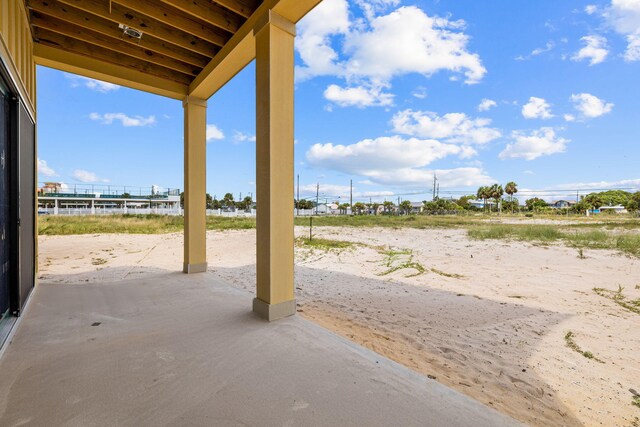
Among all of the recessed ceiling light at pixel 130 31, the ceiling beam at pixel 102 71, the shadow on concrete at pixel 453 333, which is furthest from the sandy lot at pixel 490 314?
the recessed ceiling light at pixel 130 31

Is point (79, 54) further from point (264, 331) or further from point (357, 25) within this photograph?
point (357, 25)

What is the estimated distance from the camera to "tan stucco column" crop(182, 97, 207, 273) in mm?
4469

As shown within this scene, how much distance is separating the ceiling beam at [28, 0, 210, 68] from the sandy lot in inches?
141

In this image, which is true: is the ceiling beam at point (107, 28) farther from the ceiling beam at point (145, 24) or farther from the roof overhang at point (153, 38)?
the ceiling beam at point (145, 24)

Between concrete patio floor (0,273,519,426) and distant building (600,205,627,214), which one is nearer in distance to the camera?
concrete patio floor (0,273,519,426)

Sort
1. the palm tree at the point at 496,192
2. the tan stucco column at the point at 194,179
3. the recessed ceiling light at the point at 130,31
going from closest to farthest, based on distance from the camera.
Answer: the recessed ceiling light at the point at 130,31
the tan stucco column at the point at 194,179
the palm tree at the point at 496,192

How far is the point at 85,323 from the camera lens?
2613 mm

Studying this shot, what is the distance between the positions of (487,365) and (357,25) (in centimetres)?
620

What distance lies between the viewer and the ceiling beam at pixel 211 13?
110 inches

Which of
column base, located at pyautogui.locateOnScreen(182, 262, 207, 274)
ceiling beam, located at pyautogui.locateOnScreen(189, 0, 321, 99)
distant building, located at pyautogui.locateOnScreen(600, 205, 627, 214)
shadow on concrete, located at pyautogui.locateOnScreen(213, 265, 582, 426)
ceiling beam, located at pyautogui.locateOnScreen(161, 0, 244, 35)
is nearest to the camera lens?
shadow on concrete, located at pyautogui.locateOnScreen(213, 265, 582, 426)

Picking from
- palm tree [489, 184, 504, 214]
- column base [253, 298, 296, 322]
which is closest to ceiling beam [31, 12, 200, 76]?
column base [253, 298, 296, 322]

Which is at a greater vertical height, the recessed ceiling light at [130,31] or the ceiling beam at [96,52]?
the ceiling beam at [96,52]

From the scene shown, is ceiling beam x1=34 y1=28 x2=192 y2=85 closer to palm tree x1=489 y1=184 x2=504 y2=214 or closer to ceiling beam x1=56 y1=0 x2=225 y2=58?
ceiling beam x1=56 y1=0 x2=225 y2=58

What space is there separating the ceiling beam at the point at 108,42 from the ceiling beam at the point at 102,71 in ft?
0.99
